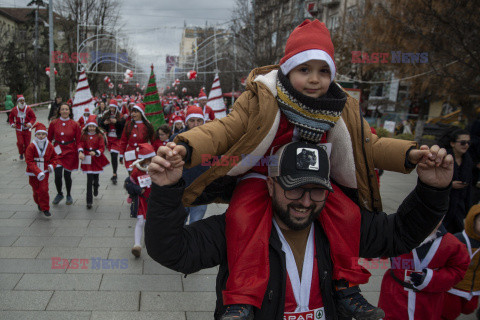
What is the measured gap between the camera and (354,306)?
5.95 ft

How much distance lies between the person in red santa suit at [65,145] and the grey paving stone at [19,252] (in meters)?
2.33

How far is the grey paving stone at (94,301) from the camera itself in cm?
393

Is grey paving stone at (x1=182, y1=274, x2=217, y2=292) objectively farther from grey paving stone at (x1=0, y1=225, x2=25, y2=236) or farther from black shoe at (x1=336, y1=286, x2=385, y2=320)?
grey paving stone at (x1=0, y1=225, x2=25, y2=236)

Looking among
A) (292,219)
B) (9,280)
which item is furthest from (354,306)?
(9,280)

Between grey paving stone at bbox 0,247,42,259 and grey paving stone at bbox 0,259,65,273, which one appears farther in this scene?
grey paving stone at bbox 0,247,42,259

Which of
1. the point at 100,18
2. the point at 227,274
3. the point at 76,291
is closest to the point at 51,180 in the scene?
the point at 76,291

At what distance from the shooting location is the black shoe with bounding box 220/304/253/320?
1.66 meters

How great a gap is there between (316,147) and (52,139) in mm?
7584

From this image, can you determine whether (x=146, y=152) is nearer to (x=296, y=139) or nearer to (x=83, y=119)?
(x=296, y=139)

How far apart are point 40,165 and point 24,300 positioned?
11.9ft

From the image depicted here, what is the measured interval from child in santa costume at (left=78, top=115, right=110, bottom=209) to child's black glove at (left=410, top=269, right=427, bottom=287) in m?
6.30

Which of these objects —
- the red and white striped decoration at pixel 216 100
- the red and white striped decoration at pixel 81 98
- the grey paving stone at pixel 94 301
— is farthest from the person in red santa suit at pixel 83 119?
the grey paving stone at pixel 94 301

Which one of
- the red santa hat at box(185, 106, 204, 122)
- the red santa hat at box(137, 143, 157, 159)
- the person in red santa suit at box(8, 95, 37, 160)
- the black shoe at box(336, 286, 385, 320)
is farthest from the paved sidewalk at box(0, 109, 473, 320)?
the person in red santa suit at box(8, 95, 37, 160)

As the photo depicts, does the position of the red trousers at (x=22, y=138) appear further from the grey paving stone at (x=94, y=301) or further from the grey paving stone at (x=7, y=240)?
the grey paving stone at (x=94, y=301)
